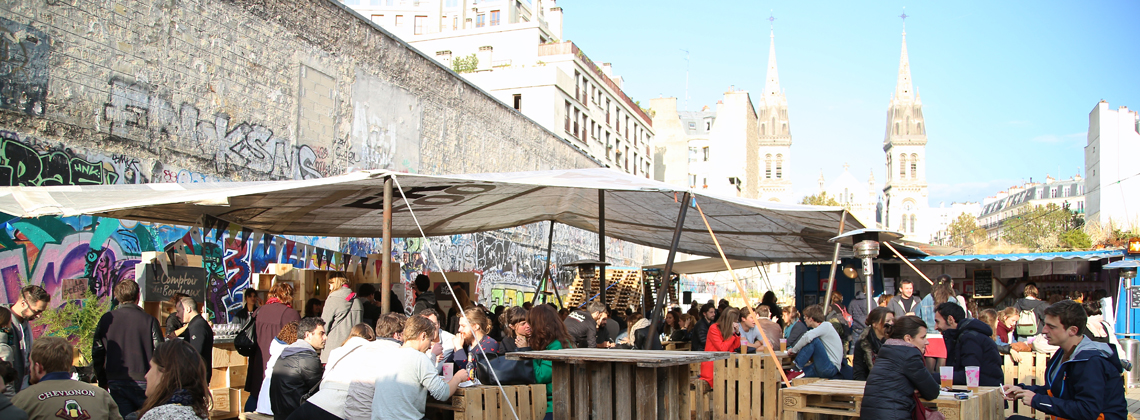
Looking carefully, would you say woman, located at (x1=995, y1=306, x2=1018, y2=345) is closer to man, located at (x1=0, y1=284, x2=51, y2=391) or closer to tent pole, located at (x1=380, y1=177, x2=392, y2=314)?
tent pole, located at (x1=380, y1=177, x2=392, y2=314)

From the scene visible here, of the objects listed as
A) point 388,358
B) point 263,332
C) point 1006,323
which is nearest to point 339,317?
point 263,332

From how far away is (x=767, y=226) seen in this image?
11.5 m

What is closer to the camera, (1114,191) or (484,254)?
(484,254)

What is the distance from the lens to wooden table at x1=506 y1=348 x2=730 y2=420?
220 inches

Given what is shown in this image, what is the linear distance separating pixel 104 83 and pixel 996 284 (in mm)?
16703

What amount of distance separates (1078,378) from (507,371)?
382 cm

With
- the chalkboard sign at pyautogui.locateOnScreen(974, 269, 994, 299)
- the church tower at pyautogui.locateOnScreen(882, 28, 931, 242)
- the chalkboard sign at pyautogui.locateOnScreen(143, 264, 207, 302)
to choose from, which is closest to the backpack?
the chalkboard sign at pyautogui.locateOnScreen(974, 269, 994, 299)

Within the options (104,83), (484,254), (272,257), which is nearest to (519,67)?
(484,254)

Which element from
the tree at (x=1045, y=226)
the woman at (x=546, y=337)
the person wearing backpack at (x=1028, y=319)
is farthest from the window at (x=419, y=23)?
the woman at (x=546, y=337)

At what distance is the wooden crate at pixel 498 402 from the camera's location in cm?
564

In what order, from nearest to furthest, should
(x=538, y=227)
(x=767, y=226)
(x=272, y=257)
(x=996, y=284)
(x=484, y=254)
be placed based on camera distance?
(x=767, y=226) → (x=272, y=257) → (x=996, y=284) → (x=484, y=254) → (x=538, y=227)

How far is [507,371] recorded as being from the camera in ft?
20.2

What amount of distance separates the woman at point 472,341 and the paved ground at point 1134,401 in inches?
287

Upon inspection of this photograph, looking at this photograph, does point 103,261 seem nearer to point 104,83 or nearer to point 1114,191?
point 104,83
